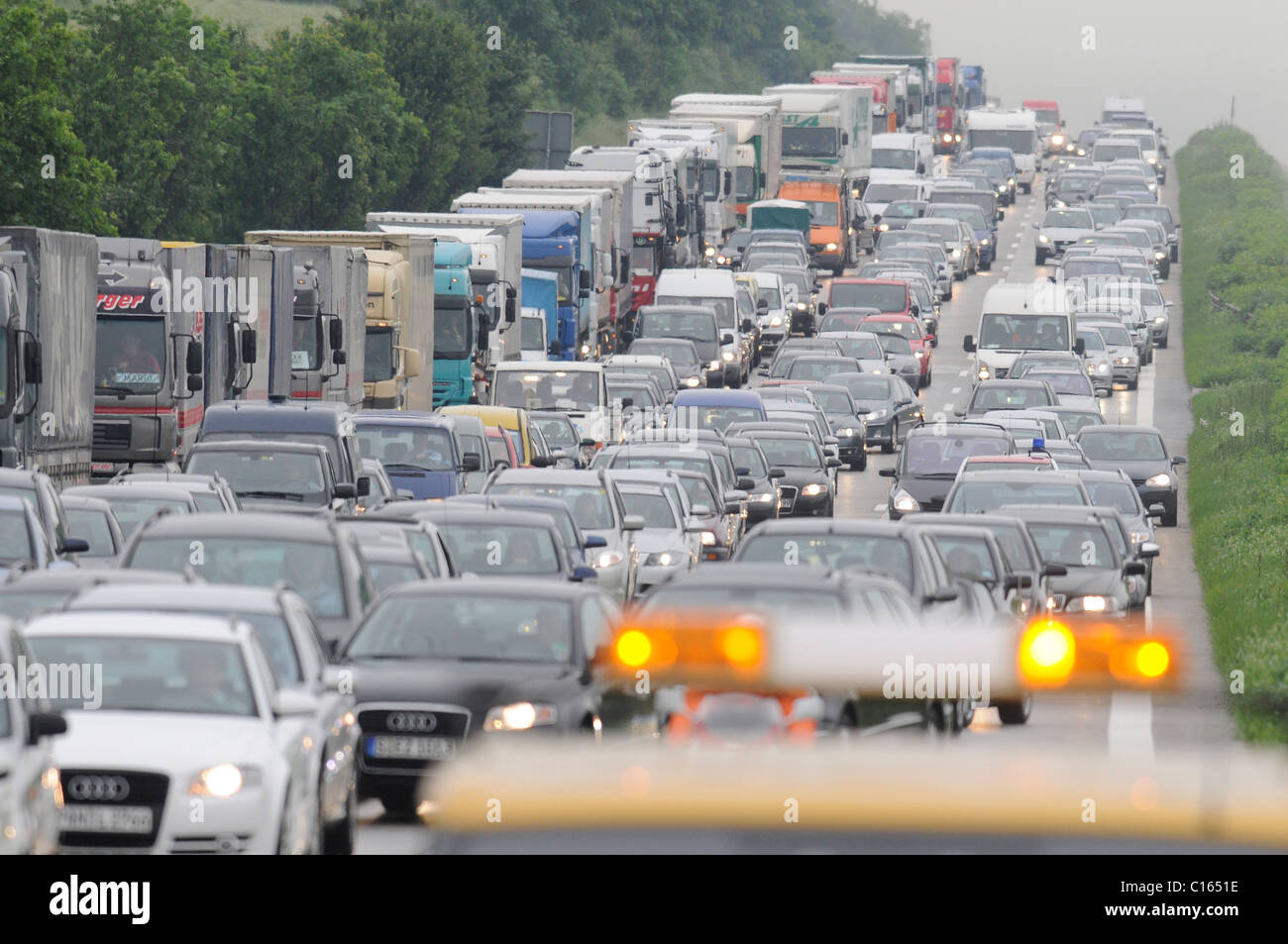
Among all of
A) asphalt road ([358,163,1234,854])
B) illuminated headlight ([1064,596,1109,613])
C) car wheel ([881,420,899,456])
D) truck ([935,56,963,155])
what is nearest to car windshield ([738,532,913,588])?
asphalt road ([358,163,1234,854])

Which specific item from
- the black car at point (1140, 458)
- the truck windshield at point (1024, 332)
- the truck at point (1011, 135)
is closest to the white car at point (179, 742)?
the black car at point (1140, 458)

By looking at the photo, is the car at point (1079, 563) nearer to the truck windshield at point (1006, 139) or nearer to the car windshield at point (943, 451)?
the car windshield at point (943, 451)

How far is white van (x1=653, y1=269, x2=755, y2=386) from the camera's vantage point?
58812 millimetres

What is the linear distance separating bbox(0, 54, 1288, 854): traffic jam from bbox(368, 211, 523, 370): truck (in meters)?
0.11

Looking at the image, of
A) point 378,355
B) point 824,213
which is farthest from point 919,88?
point 378,355

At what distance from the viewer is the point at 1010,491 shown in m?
28.5

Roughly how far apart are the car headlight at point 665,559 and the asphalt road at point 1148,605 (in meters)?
4.58

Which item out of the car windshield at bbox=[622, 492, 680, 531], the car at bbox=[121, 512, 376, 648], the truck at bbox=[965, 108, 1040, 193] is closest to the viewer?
the car at bbox=[121, 512, 376, 648]

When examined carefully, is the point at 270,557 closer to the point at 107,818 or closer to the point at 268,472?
the point at 107,818

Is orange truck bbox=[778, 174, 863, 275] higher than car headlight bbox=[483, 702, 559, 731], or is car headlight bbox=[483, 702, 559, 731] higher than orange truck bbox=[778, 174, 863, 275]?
car headlight bbox=[483, 702, 559, 731]

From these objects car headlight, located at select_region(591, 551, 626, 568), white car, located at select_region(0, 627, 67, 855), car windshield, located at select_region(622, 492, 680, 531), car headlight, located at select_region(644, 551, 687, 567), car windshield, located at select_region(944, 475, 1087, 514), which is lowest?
car headlight, located at select_region(644, 551, 687, 567)

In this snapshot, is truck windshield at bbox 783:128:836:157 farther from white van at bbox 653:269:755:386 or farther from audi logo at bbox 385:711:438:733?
audi logo at bbox 385:711:438:733

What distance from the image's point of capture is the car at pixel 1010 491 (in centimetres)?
2806
